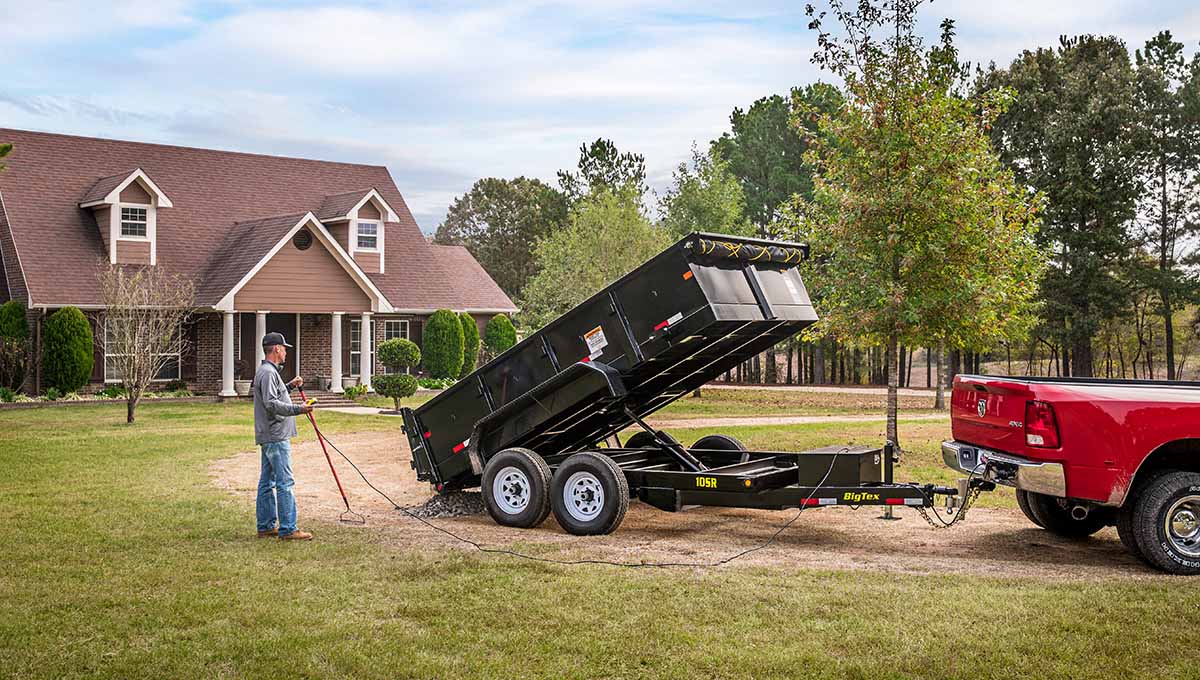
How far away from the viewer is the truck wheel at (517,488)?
10.6 metres

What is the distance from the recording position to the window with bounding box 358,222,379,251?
3606 cm

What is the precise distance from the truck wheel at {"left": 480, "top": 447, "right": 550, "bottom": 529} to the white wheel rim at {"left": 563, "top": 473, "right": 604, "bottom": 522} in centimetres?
28

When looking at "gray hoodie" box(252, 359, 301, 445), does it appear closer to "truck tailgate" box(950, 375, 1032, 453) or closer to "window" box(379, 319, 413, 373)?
"truck tailgate" box(950, 375, 1032, 453)

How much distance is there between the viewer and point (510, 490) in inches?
430

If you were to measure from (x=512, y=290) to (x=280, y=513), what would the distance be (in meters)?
67.6

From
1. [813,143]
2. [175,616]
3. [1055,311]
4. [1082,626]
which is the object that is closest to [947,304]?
[813,143]

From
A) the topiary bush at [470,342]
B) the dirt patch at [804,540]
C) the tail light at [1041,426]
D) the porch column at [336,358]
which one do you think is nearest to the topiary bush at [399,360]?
the porch column at [336,358]

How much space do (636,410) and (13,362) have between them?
2273cm

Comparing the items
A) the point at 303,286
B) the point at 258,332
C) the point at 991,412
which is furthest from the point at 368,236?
the point at 991,412

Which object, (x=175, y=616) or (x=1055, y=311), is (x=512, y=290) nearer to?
(x=1055, y=311)

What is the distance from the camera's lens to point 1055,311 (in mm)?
42000

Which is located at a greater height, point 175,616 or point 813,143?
Result: point 813,143

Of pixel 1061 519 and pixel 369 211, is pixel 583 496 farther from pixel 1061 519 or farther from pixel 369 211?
pixel 369 211

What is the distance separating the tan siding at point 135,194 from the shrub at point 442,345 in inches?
368
